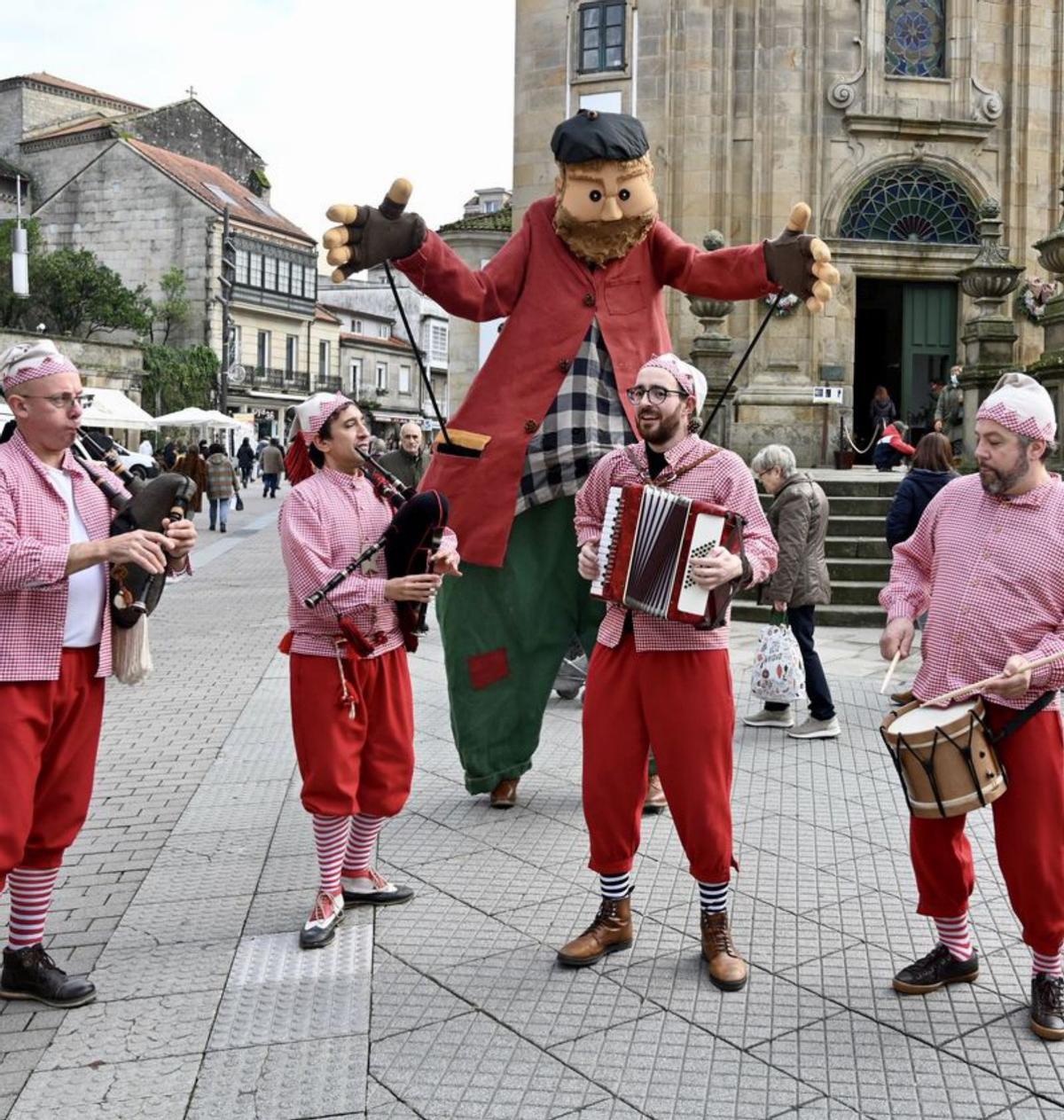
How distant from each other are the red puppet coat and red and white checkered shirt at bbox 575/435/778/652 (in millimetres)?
1127

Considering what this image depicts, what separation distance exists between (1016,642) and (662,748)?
1.08 meters

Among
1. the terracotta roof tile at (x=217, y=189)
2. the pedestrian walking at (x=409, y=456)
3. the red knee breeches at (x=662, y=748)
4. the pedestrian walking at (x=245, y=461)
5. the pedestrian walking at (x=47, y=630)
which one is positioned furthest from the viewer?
the terracotta roof tile at (x=217, y=189)

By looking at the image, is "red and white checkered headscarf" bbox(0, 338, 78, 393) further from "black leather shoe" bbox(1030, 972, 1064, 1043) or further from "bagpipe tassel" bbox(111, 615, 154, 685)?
"black leather shoe" bbox(1030, 972, 1064, 1043)

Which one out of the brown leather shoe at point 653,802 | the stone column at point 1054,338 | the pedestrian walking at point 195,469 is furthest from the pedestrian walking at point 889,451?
the brown leather shoe at point 653,802

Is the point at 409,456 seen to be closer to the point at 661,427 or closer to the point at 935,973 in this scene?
the point at 661,427

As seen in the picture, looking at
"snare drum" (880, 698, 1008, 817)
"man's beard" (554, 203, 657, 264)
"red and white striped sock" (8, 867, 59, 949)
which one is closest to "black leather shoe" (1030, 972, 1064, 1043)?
"snare drum" (880, 698, 1008, 817)

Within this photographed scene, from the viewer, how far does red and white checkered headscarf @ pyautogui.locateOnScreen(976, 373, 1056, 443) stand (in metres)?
3.67

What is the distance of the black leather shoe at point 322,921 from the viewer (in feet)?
13.9

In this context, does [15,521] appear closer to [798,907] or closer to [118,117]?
[798,907]

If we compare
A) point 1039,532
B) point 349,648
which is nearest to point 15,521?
point 349,648

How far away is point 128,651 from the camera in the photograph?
3.98 meters

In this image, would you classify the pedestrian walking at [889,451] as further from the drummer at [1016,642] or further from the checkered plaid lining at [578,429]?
the drummer at [1016,642]

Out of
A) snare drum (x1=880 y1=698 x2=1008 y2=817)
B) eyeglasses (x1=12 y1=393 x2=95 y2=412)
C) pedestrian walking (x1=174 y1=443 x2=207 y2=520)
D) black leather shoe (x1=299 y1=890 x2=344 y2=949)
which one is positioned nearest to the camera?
snare drum (x1=880 y1=698 x2=1008 y2=817)

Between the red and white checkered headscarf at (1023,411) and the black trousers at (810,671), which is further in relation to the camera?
the black trousers at (810,671)
